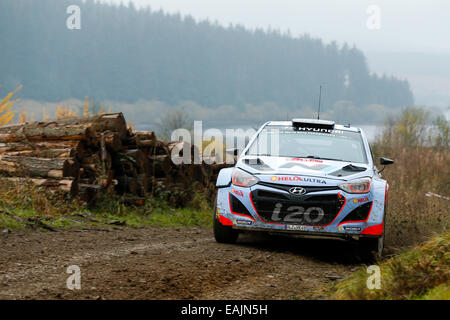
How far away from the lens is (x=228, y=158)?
17.1 meters

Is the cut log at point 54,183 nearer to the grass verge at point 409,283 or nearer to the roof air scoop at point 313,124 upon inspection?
the roof air scoop at point 313,124

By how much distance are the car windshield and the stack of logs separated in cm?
419

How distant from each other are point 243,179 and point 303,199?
866 mm

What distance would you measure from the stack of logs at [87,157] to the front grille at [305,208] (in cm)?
509

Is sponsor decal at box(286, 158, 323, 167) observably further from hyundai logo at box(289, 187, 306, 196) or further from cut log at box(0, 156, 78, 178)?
cut log at box(0, 156, 78, 178)

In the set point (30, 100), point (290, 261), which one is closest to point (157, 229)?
point (290, 261)

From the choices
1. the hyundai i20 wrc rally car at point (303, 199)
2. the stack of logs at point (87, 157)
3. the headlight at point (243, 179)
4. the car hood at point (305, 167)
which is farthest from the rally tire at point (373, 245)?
the stack of logs at point (87, 157)

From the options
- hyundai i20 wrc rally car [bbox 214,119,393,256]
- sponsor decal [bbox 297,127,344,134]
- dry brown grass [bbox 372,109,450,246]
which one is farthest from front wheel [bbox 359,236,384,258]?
sponsor decal [bbox 297,127,344,134]

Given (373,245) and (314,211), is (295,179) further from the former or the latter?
(373,245)

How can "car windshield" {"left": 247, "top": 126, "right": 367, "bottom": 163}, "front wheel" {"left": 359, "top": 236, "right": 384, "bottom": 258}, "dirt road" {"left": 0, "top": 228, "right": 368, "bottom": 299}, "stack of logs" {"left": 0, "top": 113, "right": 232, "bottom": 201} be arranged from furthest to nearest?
"stack of logs" {"left": 0, "top": 113, "right": 232, "bottom": 201} < "car windshield" {"left": 247, "top": 126, "right": 367, "bottom": 163} < "front wheel" {"left": 359, "top": 236, "right": 384, "bottom": 258} < "dirt road" {"left": 0, "top": 228, "right": 368, "bottom": 299}

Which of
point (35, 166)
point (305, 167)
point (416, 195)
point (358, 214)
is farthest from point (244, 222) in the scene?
point (416, 195)

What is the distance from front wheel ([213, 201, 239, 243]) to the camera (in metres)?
7.98
